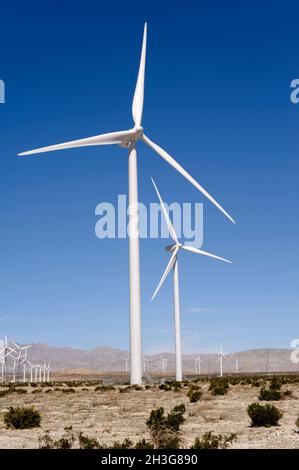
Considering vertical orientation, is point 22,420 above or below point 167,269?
below

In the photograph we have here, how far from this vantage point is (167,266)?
206 feet

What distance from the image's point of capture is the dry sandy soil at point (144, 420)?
18297 mm

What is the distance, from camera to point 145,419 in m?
24.7

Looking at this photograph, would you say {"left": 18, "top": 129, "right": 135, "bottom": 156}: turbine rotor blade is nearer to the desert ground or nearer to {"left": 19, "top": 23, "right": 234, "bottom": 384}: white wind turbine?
{"left": 19, "top": 23, "right": 234, "bottom": 384}: white wind turbine

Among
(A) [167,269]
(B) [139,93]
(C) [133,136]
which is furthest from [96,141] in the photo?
(A) [167,269]

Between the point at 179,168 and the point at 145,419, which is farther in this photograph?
the point at 179,168

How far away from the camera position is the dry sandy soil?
Answer: 60.0ft

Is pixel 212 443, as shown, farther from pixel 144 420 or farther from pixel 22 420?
pixel 22 420

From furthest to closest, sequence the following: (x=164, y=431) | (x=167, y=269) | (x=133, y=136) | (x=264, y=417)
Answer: (x=167, y=269)
(x=133, y=136)
(x=264, y=417)
(x=164, y=431)

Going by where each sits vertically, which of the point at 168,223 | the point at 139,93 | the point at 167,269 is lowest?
the point at 167,269

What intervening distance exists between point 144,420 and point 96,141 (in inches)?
1102
